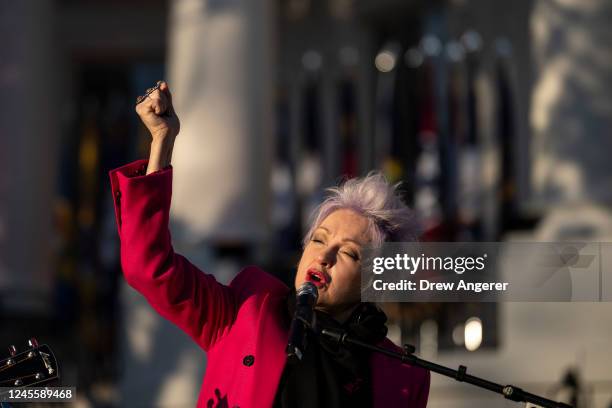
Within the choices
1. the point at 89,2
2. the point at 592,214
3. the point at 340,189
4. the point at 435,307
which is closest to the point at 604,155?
the point at 592,214

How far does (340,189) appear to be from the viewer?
Answer: 5.21 meters

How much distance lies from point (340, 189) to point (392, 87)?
856 inches

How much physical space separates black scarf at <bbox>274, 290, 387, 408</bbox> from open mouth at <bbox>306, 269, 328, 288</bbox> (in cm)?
10

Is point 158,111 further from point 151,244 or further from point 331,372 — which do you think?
point 331,372

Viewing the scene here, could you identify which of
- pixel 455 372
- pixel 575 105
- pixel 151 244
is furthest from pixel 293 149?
pixel 455 372

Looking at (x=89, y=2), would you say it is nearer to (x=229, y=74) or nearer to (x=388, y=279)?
(x=229, y=74)

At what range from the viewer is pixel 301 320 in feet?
14.1

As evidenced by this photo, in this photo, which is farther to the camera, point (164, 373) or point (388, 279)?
point (164, 373)

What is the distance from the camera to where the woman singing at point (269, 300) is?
4.62m

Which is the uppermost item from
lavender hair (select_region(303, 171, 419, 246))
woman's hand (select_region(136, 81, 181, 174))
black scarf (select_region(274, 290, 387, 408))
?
woman's hand (select_region(136, 81, 181, 174))
